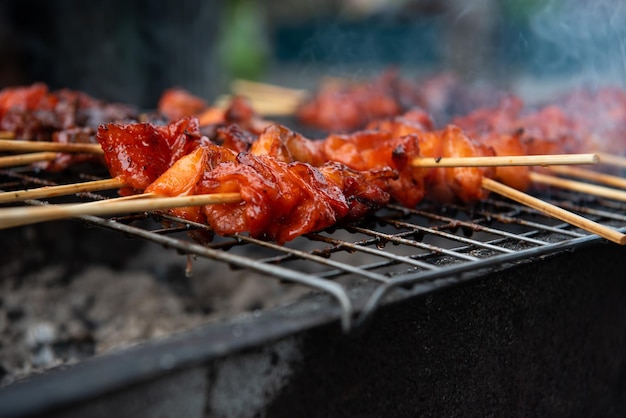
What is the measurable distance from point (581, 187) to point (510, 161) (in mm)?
868

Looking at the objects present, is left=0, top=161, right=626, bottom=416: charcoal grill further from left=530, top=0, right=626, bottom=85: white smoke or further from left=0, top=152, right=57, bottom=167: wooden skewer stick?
left=530, top=0, right=626, bottom=85: white smoke

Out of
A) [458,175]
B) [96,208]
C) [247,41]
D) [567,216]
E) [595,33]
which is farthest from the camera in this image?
[247,41]

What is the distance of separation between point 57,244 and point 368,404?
15.5 ft

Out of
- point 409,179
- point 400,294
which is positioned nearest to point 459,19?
point 409,179

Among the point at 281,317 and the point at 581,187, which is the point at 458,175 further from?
the point at 281,317

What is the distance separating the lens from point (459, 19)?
15.3 m

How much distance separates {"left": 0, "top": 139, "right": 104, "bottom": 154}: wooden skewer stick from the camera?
328cm

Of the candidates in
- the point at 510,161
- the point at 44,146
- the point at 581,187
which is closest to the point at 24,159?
the point at 44,146

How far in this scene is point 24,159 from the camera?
3520 mm

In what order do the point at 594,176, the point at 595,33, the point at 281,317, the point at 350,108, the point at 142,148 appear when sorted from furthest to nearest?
the point at 595,33, the point at 350,108, the point at 594,176, the point at 142,148, the point at 281,317

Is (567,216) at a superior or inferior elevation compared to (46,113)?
inferior

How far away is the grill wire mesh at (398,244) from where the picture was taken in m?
2.19

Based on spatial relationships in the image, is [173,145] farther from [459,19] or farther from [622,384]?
[459,19]

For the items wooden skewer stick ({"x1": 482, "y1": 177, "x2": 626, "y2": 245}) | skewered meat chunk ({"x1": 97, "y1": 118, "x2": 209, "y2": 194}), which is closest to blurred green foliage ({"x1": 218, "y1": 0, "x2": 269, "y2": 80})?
skewered meat chunk ({"x1": 97, "y1": 118, "x2": 209, "y2": 194})
